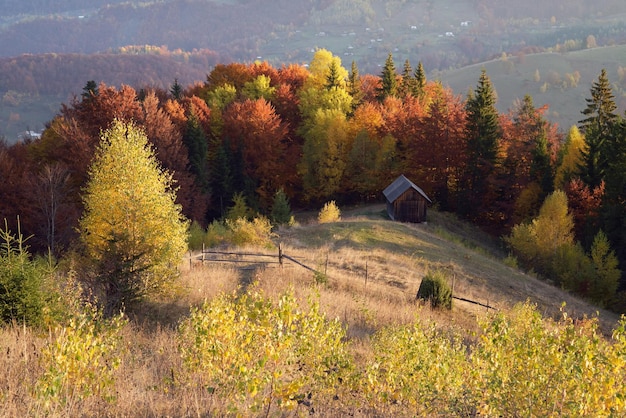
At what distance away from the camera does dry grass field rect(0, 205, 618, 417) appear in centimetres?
837

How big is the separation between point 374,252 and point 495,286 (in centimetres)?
715

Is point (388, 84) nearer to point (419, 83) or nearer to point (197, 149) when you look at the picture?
point (419, 83)

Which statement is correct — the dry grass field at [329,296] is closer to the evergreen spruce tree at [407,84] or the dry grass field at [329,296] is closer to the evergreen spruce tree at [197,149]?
the evergreen spruce tree at [197,149]

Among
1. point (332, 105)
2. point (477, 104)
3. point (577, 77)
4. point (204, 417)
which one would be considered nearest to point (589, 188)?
point (477, 104)

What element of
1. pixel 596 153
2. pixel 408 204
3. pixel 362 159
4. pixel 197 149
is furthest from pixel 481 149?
pixel 197 149

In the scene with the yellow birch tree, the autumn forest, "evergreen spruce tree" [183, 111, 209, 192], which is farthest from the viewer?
"evergreen spruce tree" [183, 111, 209, 192]

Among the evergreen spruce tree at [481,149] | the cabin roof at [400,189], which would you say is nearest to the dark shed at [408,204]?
the cabin roof at [400,189]

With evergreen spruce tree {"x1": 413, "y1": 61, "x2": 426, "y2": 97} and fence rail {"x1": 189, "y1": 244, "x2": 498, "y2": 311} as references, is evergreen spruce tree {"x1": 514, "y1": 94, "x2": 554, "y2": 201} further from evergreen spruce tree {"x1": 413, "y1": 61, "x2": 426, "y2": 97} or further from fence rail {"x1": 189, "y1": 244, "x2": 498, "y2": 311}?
fence rail {"x1": 189, "y1": 244, "x2": 498, "y2": 311}

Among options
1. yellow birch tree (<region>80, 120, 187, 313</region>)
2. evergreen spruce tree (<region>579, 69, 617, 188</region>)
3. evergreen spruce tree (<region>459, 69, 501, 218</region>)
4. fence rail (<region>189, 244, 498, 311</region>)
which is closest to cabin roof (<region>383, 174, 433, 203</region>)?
evergreen spruce tree (<region>459, 69, 501, 218</region>)

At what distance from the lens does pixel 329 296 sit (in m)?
21.5

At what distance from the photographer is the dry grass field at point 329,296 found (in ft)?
27.5

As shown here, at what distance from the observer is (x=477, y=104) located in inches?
2050

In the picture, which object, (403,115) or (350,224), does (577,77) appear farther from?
(350,224)

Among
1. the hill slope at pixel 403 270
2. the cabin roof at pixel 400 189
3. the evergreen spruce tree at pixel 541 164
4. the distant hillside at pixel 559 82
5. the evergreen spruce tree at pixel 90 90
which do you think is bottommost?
the hill slope at pixel 403 270
